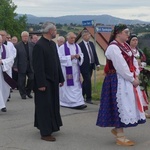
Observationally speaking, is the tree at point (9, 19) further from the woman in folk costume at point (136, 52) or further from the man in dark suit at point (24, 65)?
the woman in folk costume at point (136, 52)

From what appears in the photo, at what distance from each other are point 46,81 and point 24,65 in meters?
5.75

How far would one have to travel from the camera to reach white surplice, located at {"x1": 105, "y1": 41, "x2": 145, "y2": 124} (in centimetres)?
711

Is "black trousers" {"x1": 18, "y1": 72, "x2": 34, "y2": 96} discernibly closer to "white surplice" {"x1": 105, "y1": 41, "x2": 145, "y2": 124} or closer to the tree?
"white surplice" {"x1": 105, "y1": 41, "x2": 145, "y2": 124}

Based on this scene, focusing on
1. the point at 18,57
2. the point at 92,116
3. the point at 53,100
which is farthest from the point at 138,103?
the point at 18,57

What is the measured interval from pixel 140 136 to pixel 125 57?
1.62 m

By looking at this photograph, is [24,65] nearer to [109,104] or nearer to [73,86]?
[73,86]

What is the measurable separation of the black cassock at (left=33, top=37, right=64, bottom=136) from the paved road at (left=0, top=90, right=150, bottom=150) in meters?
0.32

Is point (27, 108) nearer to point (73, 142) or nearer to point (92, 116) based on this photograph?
point (92, 116)

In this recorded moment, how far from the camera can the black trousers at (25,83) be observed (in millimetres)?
13315

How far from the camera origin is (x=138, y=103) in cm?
723

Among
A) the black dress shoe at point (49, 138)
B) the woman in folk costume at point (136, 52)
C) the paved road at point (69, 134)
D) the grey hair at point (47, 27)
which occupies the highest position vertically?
the grey hair at point (47, 27)

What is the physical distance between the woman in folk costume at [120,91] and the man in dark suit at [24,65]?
625 cm

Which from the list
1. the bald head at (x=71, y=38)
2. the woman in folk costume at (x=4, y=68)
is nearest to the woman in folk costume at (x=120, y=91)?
the woman in folk costume at (x=4, y=68)

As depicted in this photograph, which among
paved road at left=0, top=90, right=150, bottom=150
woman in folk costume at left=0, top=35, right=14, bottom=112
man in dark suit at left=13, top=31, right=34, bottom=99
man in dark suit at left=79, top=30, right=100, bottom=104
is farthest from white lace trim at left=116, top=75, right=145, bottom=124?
man in dark suit at left=13, top=31, right=34, bottom=99
